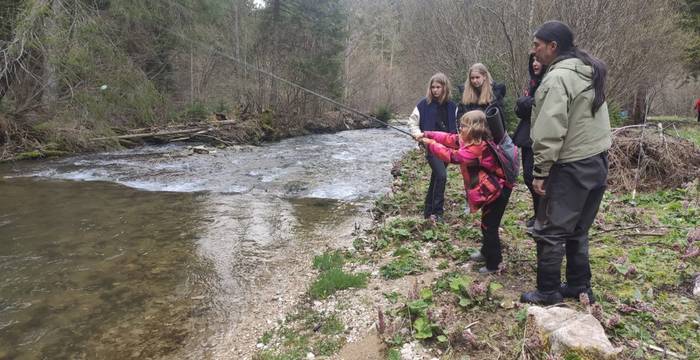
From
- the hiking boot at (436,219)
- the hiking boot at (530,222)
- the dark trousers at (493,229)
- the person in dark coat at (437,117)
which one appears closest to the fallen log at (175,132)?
the person in dark coat at (437,117)

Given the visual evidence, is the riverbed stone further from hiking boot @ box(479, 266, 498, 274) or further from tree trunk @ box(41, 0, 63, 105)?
tree trunk @ box(41, 0, 63, 105)

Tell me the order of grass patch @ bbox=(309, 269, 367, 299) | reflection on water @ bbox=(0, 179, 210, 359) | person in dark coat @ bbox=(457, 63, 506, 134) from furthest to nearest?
person in dark coat @ bbox=(457, 63, 506, 134) < grass patch @ bbox=(309, 269, 367, 299) < reflection on water @ bbox=(0, 179, 210, 359)

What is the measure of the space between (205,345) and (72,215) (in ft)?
17.0

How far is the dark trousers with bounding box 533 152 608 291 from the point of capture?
3238 millimetres

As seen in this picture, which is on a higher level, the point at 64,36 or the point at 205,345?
the point at 64,36

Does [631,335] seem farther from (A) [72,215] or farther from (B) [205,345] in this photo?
(A) [72,215]

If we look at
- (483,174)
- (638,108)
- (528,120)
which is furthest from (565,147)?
(638,108)

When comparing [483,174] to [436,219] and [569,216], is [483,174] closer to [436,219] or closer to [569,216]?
[569,216]

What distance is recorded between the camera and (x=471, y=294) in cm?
369

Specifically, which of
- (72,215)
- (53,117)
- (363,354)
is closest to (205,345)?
(363,354)

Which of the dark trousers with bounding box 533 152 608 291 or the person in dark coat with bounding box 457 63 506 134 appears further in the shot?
the person in dark coat with bounding box 457 63 506 134

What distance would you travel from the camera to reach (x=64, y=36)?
36.7 feet

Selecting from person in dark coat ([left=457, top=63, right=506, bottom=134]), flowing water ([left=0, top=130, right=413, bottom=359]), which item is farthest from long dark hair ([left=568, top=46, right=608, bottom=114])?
flowing water ([left=0, top=130, right=413, bottom=359])

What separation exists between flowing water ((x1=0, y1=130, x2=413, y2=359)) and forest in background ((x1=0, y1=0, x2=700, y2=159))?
212cm
